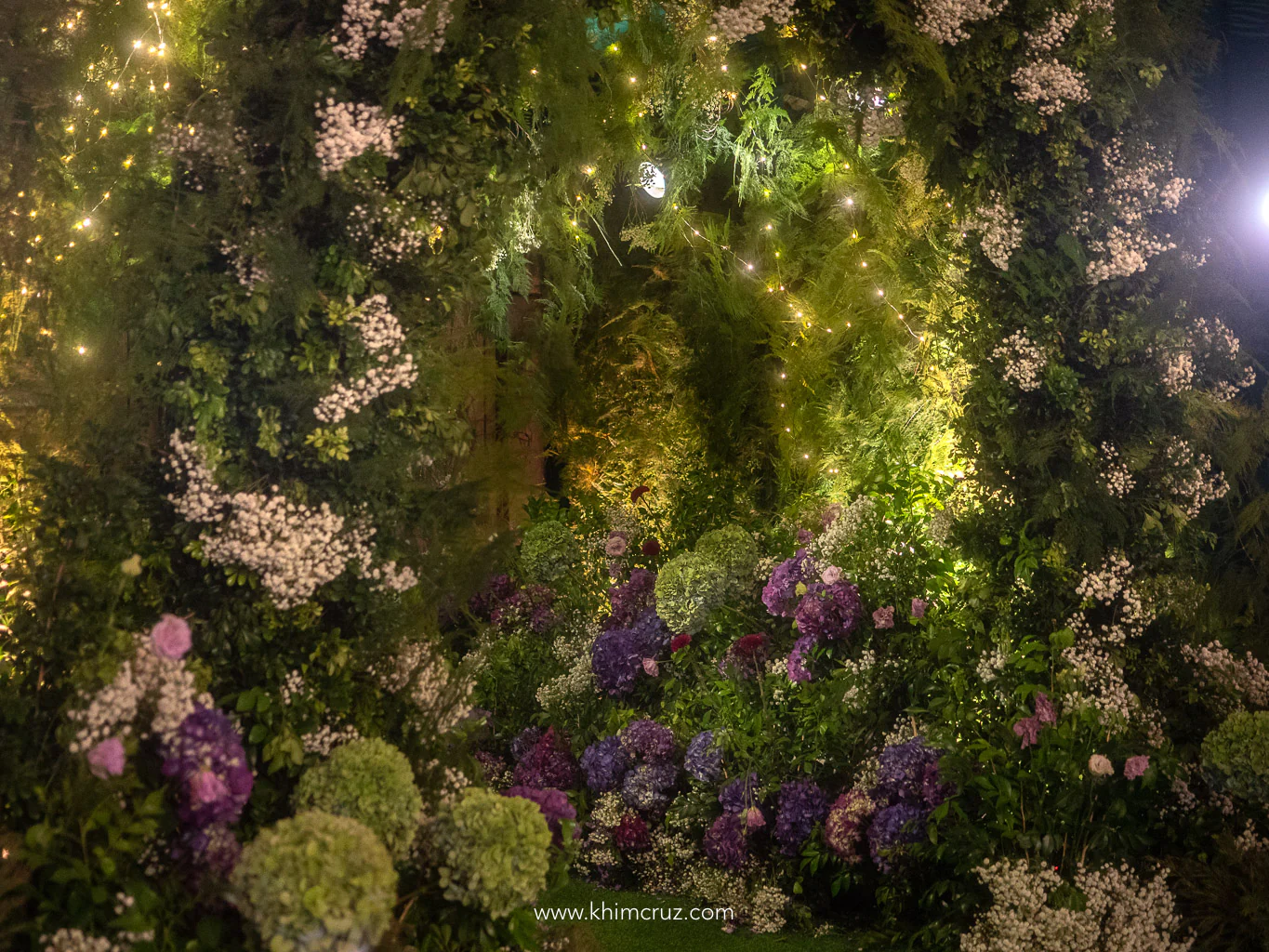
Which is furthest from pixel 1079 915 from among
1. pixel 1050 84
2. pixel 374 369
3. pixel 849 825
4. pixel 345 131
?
pixel 345 131

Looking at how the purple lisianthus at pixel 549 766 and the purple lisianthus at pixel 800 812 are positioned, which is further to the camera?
the purple lisianthus at pixel 549 766

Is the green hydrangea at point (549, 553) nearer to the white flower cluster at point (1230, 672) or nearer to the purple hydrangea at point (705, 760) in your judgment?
the purple hydrangea at point (705, 760)

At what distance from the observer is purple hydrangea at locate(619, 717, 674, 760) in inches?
159

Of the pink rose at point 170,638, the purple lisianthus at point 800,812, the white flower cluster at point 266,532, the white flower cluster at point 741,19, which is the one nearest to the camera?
the pink rose at point 170,638

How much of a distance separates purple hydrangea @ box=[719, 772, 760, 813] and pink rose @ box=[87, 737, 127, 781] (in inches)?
90.1

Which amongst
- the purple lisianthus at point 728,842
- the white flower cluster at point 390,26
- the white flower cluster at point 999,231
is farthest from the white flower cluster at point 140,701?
the white flower cluster at point 999,231

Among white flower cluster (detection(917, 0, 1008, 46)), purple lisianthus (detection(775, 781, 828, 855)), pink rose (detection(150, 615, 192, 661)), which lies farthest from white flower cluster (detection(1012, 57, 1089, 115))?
pink rose (detection(150, 615, 192, 661))

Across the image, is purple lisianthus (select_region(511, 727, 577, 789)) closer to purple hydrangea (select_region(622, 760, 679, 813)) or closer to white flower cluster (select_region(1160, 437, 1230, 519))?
purple hydrangea (select_region(622, 760, 679, 813))

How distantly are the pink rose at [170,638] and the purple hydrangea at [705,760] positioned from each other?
2226 mm

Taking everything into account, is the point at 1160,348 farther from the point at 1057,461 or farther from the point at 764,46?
the point at 764,46

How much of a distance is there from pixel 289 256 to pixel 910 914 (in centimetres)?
280

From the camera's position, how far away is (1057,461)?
3.28 meters

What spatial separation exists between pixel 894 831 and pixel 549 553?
2567mm

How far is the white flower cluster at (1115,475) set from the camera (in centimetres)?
319
